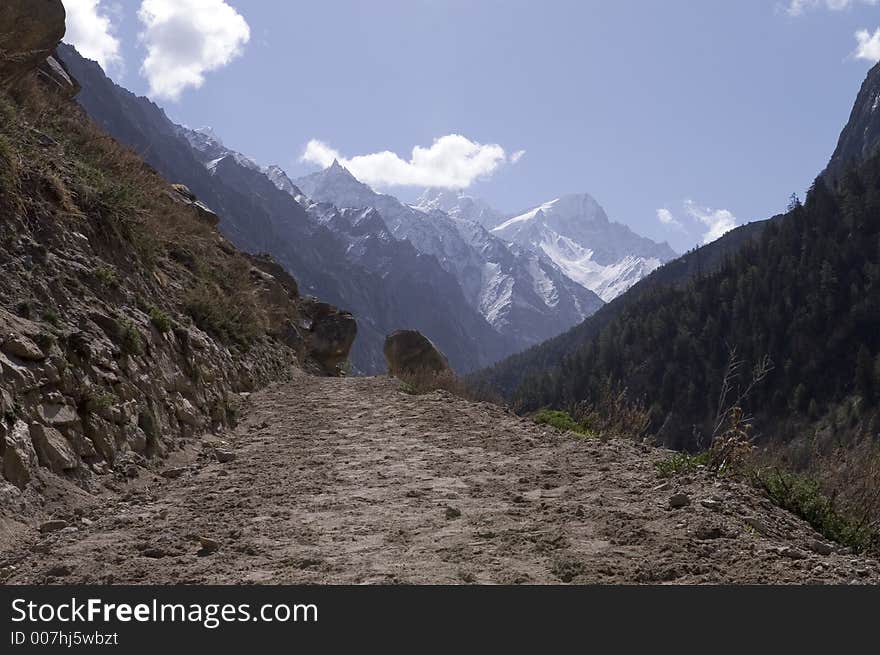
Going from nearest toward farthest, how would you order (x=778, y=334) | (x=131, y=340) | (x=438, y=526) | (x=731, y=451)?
(x=438, y=526) → (x=731, y=451) → (x=131, y=340) → (x=778, y=334)

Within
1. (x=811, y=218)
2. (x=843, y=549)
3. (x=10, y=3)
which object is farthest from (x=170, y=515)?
(x=811, y=218)

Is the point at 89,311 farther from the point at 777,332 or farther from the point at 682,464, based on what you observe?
the point at 777,332

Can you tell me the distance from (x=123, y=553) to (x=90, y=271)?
561cm

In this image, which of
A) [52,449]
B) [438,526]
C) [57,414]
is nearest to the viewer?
[438,526]

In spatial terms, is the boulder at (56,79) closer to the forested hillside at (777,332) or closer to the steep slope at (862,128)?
the forested hillside at (777,332)

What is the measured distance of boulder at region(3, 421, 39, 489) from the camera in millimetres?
5258

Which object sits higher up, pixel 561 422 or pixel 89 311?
pixel 89 311

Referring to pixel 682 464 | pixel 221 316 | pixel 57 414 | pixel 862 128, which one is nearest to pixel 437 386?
pixel 221 316

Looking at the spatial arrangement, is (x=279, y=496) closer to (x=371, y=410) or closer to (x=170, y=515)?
(x=170, y=515)

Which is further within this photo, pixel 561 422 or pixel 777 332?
pixel 777 332

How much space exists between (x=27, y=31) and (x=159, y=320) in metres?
8.24

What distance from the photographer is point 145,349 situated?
891 cm

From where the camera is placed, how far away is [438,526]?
17.1ft

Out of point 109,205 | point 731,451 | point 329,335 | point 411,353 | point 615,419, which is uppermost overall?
point 109,205
